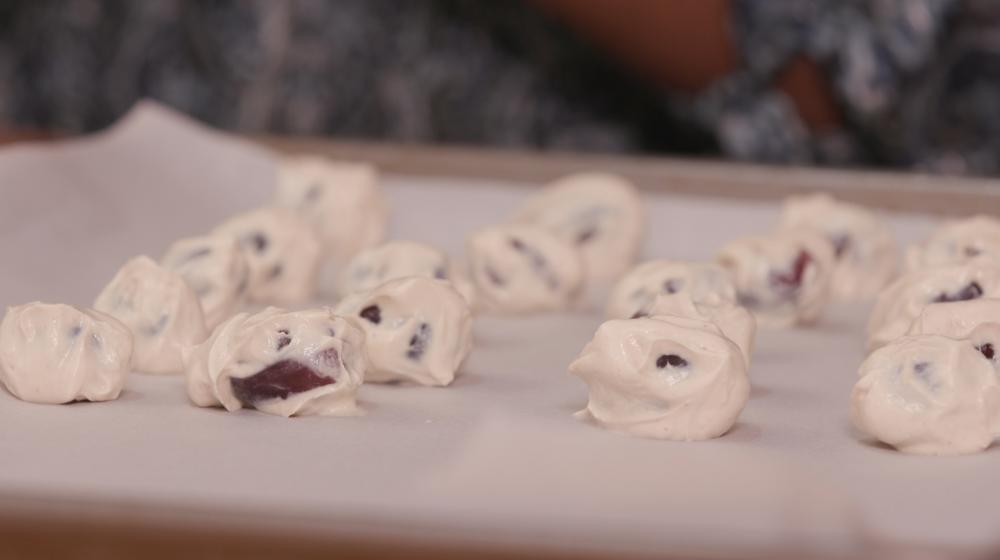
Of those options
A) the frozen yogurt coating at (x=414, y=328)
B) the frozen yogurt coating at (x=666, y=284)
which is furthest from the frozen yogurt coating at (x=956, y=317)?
the frozen yogurt coating at (x=414, y=328)

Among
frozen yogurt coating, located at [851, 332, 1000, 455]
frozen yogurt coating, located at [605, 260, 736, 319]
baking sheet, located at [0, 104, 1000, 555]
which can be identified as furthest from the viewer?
frozen yogurt coating, located at [605, 260, 736, 319]

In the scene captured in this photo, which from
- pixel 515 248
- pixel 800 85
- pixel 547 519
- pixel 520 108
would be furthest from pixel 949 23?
pixel 547 519

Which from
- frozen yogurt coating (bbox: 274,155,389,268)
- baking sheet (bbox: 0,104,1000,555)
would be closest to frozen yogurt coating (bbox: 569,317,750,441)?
baking sheet (bbox: 0,104,1000,555)

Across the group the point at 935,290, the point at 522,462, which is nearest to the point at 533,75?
the point at 935,290

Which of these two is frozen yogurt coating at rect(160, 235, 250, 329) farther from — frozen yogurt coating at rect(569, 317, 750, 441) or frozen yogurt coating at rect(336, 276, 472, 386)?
frozen yogurt coating at rect(569, 317, 750, 441)

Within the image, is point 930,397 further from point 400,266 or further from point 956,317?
point 400,266

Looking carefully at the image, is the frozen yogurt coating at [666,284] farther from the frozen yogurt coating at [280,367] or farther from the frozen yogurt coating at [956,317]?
the frozen yogurt coating at [280,367]
